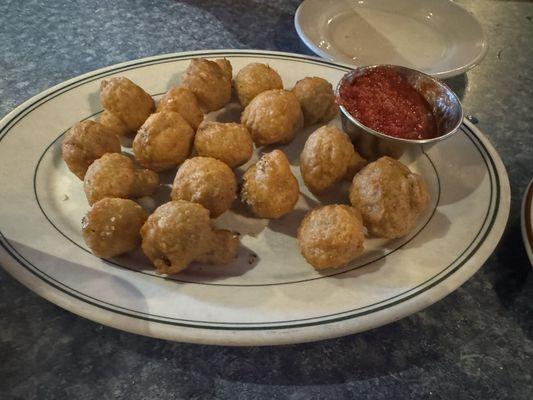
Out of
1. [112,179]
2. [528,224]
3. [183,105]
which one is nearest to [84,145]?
[112,179]

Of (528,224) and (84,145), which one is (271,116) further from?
(528,224)

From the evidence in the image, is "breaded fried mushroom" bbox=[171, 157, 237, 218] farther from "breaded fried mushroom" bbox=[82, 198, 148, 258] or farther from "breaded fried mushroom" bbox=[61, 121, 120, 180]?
"breaded fried mushroom" bbox=[61, 121, 120, 180]

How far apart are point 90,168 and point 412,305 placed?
1.10 meters

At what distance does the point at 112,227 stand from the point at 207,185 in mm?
320

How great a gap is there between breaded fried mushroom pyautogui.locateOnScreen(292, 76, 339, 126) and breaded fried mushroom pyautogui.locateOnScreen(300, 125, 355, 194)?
12.0 inches

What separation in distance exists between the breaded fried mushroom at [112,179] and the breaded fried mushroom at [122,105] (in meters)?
0.26

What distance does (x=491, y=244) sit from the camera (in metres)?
1.49

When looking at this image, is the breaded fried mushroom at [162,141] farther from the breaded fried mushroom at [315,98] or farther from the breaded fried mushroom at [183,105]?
the breaded fried mushroom at [315,98]

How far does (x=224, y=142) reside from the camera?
1.70m

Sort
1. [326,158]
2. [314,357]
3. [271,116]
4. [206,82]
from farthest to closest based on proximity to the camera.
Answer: [206,82] → [271,116] → [326,158] → [314,357]

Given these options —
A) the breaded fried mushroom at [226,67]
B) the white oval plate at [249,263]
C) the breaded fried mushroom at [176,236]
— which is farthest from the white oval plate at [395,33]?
the breaded fried mushroom at [176,236]

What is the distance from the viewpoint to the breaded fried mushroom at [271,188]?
1.58 meters

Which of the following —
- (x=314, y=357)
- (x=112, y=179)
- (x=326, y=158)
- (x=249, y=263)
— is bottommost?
(x=314, y=357)

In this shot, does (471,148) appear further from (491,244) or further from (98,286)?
(98,286)
